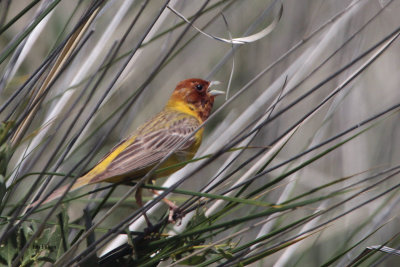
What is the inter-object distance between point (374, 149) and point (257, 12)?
1.05 metres

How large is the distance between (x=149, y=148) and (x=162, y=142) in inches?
6.5

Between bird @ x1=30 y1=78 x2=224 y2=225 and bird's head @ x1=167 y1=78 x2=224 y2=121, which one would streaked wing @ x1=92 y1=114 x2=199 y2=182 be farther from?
bird's head @ x1=167 y1=78 x2=224 y2=121

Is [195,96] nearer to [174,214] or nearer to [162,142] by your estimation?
[162,142]

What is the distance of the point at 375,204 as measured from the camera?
10.8 ft

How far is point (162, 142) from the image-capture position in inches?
124

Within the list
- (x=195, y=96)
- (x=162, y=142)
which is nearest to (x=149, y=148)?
(x=162, y=142)

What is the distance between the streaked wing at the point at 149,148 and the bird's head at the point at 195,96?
123 mm

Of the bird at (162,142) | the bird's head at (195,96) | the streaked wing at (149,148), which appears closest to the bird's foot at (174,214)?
the bird at (162,142)

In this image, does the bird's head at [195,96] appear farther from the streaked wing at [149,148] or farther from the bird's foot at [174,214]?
the bird's foot at [174,214]

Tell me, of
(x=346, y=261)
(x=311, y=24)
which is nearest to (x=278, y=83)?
(x=311, y=24)

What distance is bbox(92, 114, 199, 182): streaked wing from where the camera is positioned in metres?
2.54

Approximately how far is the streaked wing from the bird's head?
0.12 metres

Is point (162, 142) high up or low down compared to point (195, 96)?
down

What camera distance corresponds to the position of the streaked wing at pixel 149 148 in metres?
2.54
